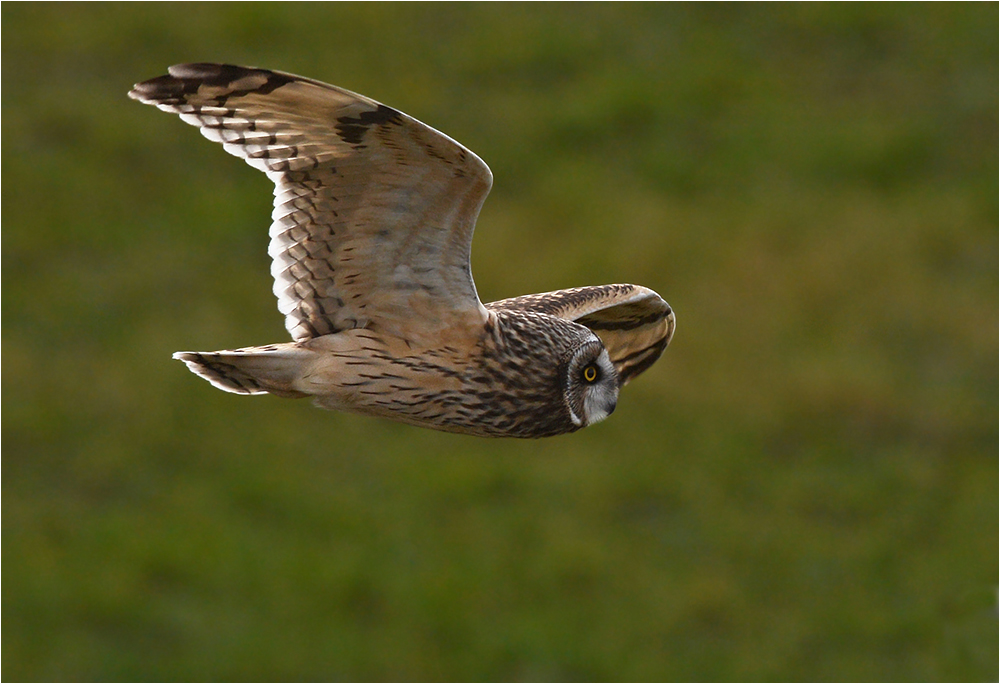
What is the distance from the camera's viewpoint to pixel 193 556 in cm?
1369

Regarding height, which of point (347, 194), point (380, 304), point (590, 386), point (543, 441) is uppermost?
point (347, 194)

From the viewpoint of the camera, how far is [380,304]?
13.4 ft

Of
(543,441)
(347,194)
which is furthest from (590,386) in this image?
(543,441)

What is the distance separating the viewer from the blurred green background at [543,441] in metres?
13.5

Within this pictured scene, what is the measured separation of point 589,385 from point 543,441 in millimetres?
9869

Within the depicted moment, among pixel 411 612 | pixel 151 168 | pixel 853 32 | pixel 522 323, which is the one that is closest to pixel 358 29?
pixel 151 168

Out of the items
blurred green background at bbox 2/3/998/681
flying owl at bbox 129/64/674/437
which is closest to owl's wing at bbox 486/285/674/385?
flying owl at bbox 129/64/674/437

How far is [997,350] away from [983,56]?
396 centimetres

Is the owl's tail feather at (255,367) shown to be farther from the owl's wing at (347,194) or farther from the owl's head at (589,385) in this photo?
the owl's head at (589,385)

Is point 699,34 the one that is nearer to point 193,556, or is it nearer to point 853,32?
point 853,32

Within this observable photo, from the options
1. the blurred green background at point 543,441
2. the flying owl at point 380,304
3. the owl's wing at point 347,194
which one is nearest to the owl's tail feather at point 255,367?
the flying owl at point 380,304

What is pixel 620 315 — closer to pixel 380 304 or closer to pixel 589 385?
pixel 589 385

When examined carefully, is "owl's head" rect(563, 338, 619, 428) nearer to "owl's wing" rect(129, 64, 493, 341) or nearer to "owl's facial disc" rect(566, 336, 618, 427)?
"owl's facial disc" rect(566, 336, 618, 427)

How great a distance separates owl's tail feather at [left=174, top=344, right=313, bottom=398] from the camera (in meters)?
4.02
